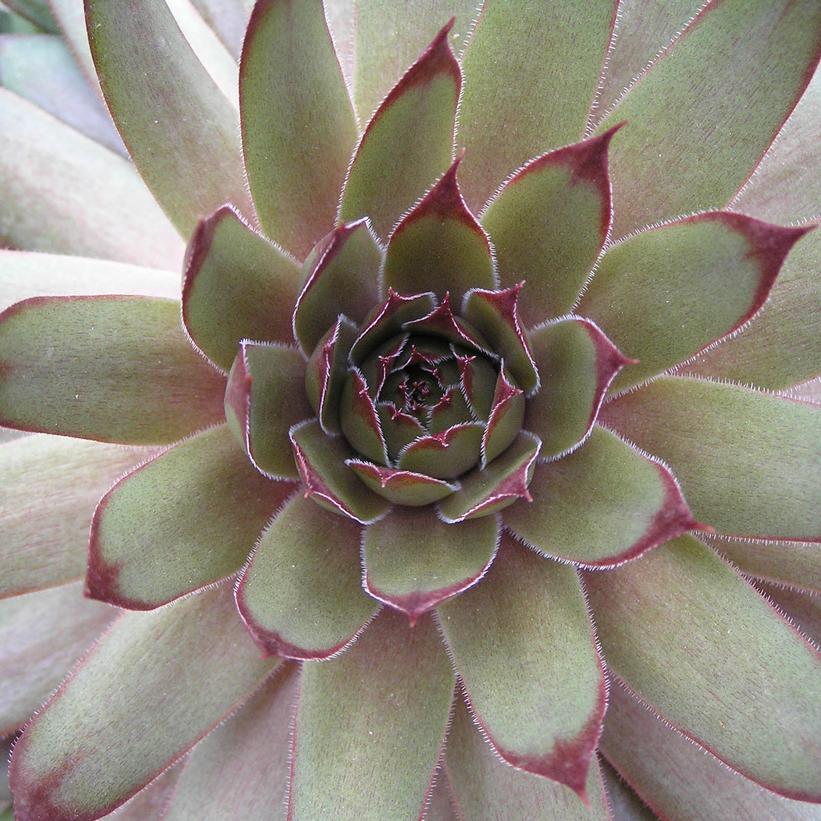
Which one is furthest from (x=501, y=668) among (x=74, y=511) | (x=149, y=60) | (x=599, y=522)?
(x=149, y=60)

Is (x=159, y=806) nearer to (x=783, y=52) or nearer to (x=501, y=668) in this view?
(x=501, y=668)

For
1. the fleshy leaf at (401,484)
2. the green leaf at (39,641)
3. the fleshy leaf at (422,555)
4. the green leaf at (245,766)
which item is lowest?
the green leaf at (245,766)

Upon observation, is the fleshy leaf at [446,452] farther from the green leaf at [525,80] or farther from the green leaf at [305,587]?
the green leaf at [525,80]

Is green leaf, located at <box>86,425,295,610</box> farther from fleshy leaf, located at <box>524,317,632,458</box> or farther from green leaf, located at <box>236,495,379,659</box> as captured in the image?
fleshy leaf, located at <box>524,317,632,458</box>

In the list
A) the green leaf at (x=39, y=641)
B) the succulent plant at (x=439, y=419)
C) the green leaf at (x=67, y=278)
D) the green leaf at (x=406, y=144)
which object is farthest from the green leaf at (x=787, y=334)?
the green leaf at (x=39, y=641)

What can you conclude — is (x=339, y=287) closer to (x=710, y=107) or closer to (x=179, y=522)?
(x=179, y=522)

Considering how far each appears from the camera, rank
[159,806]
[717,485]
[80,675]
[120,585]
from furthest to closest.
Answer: [159,806] → [80,675] → [717,485] → [120,585]
